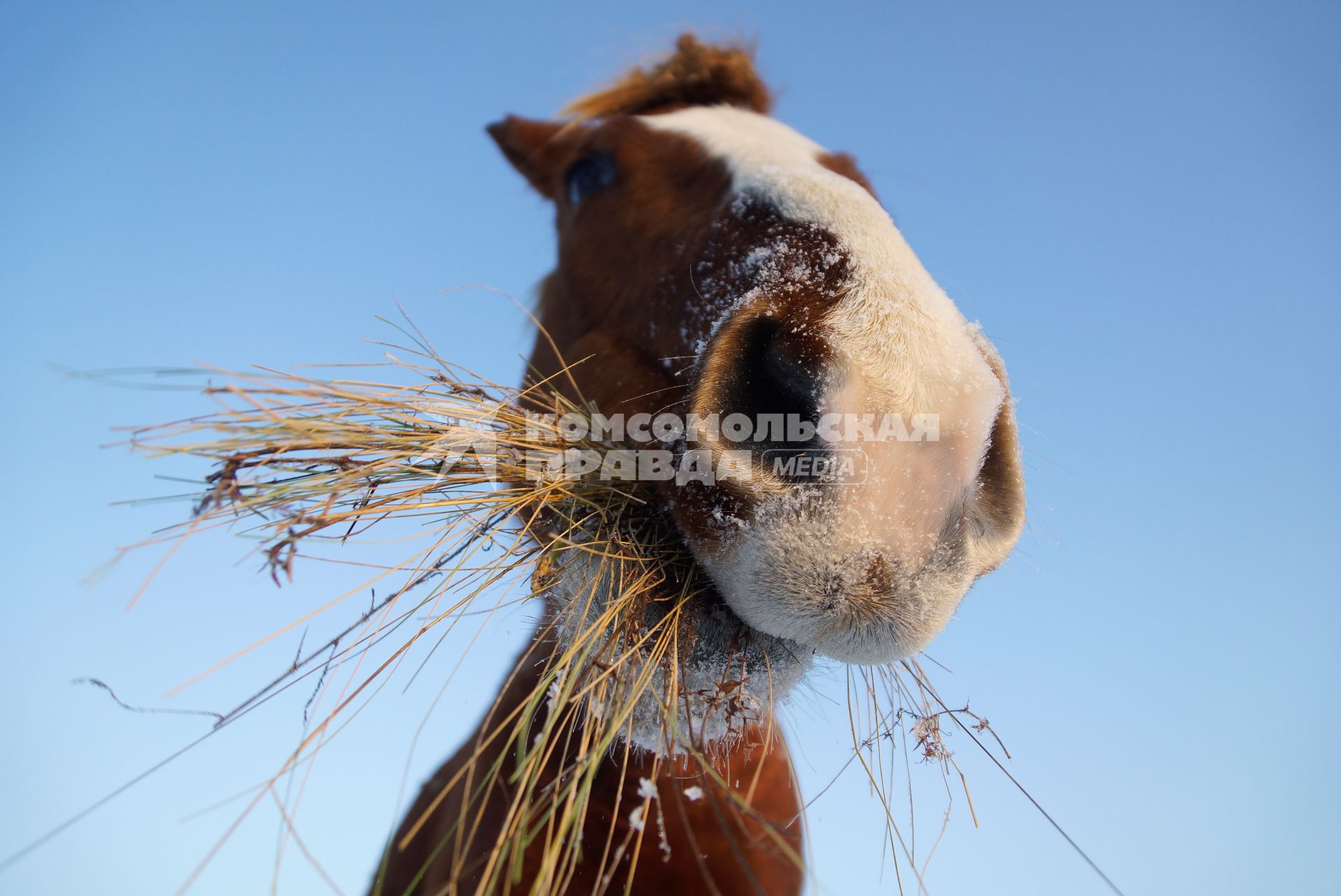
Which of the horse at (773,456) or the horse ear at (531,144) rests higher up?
the horse ear at (531,144)

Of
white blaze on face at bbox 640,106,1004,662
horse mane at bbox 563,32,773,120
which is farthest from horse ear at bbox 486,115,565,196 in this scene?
white blaze on face at bbox 640,106,1004,662

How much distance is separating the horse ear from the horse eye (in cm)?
35

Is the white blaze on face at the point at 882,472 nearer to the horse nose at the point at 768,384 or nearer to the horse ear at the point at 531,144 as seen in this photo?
the horse nose at the point at 768,384

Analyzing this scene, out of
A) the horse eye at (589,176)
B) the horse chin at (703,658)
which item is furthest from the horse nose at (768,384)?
the horse eye at (589,176)

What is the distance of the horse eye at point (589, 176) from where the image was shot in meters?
2.00

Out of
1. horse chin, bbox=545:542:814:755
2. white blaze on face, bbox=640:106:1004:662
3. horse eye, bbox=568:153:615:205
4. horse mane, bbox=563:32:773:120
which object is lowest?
horse chin, bbox=545:542:814:755

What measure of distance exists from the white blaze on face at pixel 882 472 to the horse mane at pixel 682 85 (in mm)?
1269

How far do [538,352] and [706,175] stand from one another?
2.28 ft

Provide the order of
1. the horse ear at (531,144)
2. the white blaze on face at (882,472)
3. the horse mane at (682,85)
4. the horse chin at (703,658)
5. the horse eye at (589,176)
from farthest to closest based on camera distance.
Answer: the horse ear at (531,144) < the horse mane at (682,85) < the horse eye at (589,176) < the horse chin at (703,658) < the white blaze on face at (882,472)

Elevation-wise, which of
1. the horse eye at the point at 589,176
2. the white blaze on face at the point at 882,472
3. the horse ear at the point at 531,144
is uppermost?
the horse ear at the point at 531,144

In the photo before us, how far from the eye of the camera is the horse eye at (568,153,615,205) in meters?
2.00

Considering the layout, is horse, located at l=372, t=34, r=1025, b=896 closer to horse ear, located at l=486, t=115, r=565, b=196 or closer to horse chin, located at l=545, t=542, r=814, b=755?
horse chin, located at l=545, t=542, r=814, b=755

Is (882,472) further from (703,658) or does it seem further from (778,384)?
(703,658)

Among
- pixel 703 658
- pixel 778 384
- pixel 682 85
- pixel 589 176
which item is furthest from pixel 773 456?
pixel 682 85
